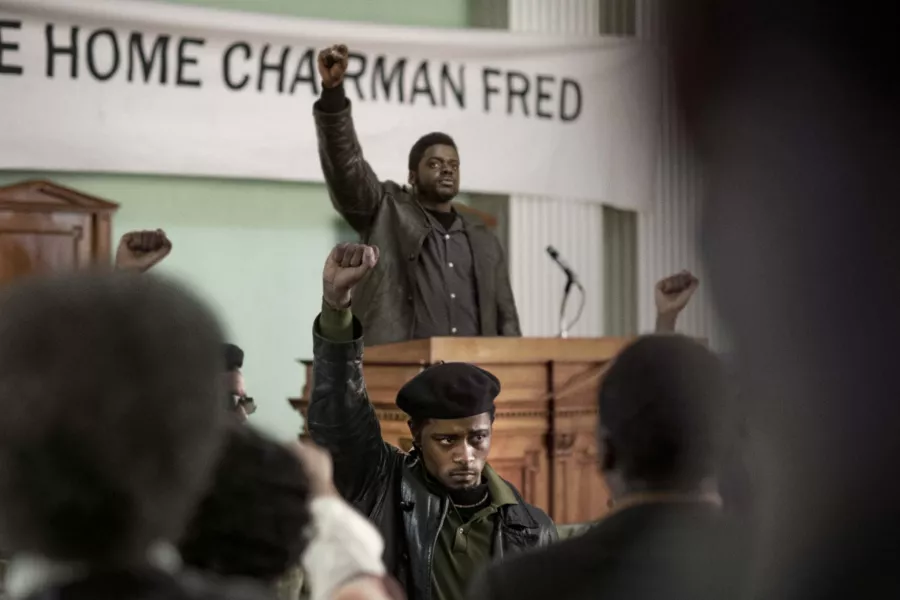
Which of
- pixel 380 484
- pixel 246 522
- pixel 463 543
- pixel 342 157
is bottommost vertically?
pixel 463 543

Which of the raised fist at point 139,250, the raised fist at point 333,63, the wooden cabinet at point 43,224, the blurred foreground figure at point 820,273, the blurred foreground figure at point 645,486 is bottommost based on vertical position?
the blurred foreground figure at point 645,486

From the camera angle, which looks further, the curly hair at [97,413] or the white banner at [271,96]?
the white banner at [271,96]

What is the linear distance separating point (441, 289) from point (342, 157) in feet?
2.29

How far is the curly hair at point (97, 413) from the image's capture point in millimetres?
717

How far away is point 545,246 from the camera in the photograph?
6.35 meters

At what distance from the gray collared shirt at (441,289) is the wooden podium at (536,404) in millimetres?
568

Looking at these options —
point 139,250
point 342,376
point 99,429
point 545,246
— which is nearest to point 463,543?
point 342,376

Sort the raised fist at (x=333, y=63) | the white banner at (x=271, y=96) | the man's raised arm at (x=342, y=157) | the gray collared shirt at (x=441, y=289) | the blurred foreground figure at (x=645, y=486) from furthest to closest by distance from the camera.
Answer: the white banner at (x=271, y=96) < the gray collared shirt at (x=441, y=289) < the man's raised arm at (x=342, y=157) < the raised fist at (x=333, y=63) < the blurred foreground figure at (x=645, y=486)

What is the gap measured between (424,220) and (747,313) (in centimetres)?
387

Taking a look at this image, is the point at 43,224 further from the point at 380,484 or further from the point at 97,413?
the point at 97,413

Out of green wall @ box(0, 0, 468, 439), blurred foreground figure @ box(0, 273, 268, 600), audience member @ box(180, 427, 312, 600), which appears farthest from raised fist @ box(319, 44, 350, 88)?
blurred foreground figure @ box(0, 273, 268, 600)

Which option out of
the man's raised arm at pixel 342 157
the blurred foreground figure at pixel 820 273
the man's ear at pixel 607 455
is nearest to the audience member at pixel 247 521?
the man's ear at pixel 607 455

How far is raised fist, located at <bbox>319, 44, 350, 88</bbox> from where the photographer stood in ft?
11.4

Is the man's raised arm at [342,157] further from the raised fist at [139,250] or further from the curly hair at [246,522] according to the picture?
the curly hair at [246,522]
